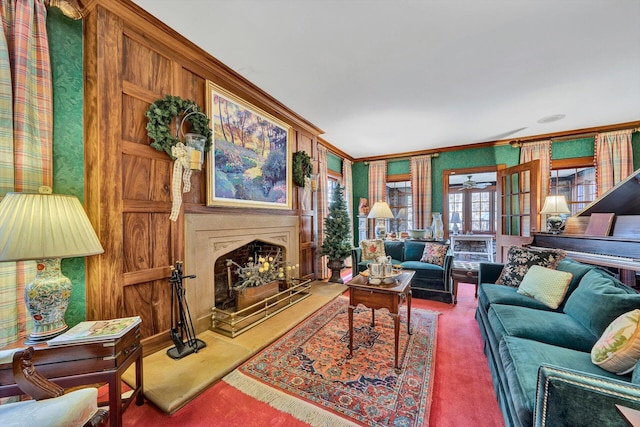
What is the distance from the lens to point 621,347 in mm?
1145

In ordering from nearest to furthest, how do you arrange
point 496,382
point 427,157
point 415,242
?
1. point 496,382
2. point 415,242
3. point 427,157

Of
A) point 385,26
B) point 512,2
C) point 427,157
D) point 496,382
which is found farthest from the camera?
point 427,157

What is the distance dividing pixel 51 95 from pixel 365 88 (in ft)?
9.64

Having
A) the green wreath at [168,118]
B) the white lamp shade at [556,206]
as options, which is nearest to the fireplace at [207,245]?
the green wreath at [168,118]

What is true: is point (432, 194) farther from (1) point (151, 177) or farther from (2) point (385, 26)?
(1) point (151, 177)

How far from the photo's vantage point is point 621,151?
14.0 ft

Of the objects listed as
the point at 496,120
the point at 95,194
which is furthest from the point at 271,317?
the point at 496,120

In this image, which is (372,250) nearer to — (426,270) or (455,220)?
(426,270)

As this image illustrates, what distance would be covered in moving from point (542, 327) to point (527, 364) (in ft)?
1.93

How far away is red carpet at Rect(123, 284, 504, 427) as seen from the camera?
4.95ft

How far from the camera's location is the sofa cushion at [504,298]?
2.17 m

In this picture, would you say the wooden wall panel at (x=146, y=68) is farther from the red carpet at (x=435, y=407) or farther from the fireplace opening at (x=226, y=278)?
the red carpet at (x=435, y=407)

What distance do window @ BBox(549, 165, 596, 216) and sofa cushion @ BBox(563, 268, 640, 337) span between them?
385 centimetres

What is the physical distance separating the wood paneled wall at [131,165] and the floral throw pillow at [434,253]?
348cm
